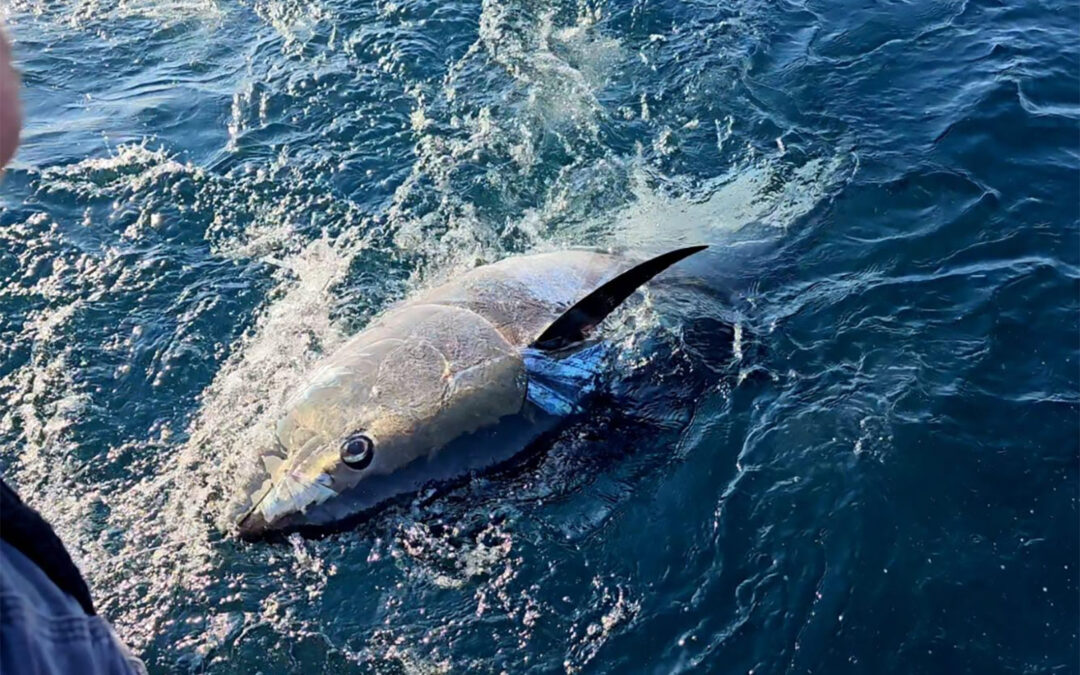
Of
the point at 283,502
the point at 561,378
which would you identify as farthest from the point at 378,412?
the point at 561,378

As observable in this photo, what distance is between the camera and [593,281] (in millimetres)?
5023

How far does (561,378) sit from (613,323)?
62 centimetres

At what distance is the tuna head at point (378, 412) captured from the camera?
367 cm

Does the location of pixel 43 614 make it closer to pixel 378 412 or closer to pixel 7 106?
pixel 7 106

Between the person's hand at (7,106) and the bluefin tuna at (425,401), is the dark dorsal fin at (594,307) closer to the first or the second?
the bluefin tuna at (425,401)

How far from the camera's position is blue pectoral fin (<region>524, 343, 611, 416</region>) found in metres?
4.19

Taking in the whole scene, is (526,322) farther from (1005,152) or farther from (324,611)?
(1005,152)

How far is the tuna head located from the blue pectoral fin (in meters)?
0.07

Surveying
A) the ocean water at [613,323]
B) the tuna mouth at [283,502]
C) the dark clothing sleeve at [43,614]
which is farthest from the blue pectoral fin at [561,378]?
the dark clothing sleeve at [43,614]

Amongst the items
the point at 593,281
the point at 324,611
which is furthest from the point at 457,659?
the point at 593,281

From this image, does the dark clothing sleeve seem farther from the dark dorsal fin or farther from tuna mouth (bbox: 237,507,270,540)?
the dark dorsal fin

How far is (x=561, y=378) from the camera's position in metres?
4.28

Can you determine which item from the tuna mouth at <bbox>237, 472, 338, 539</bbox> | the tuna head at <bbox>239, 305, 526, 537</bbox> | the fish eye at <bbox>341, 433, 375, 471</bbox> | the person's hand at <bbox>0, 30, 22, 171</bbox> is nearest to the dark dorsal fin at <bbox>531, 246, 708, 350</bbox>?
the tuna head at <bbox>239, 305, 526, 537</bbox>

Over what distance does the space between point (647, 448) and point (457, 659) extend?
1.38m
